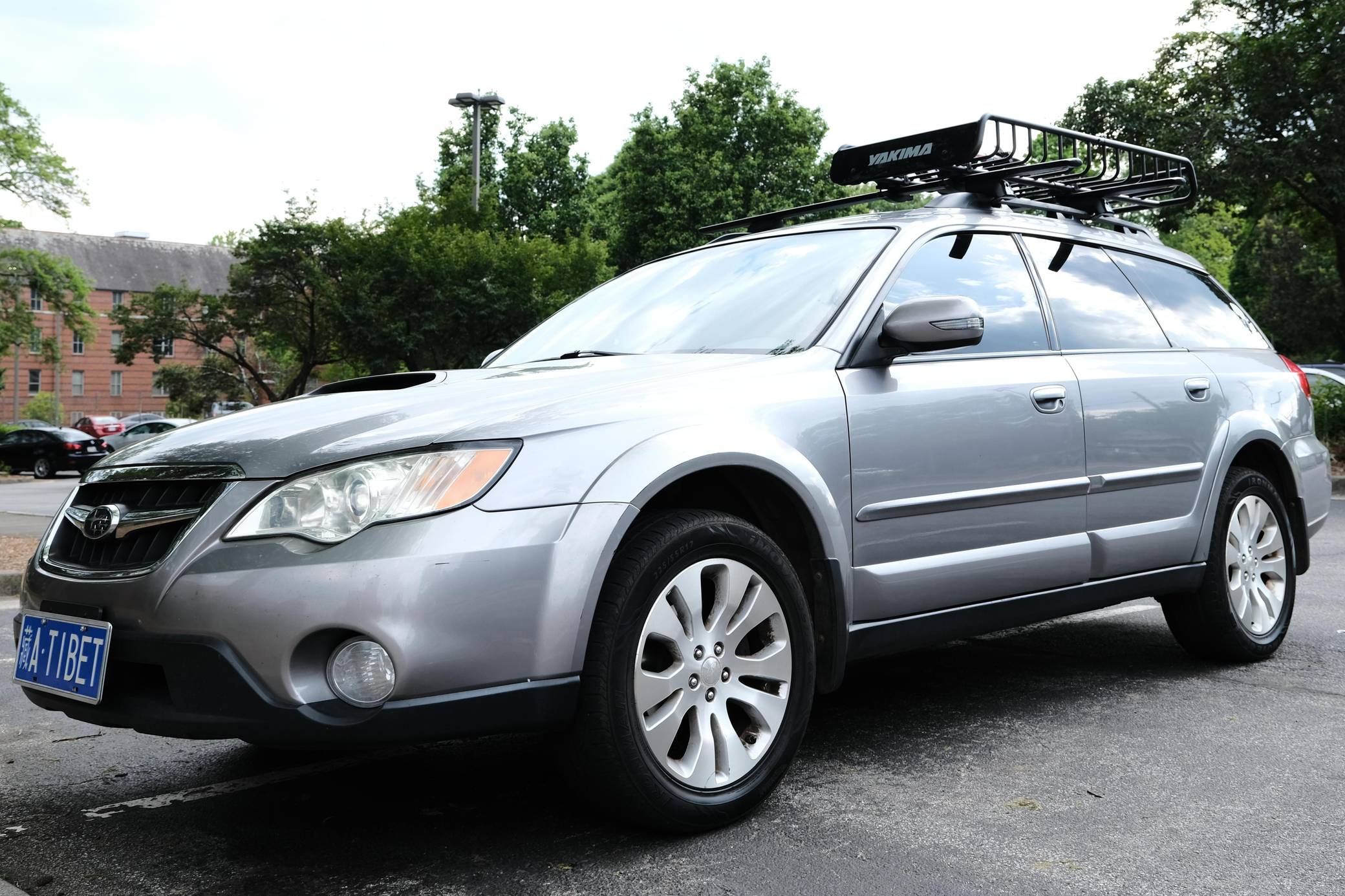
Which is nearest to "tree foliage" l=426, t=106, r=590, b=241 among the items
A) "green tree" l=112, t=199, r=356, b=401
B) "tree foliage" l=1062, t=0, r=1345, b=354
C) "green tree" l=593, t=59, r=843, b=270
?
"green tree" l=593, t=59, r=843, b=270

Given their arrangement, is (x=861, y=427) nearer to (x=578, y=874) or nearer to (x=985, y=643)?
(x=578, y=874)

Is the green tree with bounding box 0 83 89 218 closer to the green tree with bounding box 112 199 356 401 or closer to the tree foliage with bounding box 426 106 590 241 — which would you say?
the green tree with bounding box 112 199 356 401

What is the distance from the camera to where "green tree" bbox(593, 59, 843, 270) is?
39969 millimetres

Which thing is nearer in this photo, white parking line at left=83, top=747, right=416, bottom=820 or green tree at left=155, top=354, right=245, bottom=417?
white parking line at left=83, top=747, right=416, bottom=820

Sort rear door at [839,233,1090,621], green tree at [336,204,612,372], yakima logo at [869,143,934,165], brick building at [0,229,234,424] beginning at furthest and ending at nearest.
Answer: brick building at [0,229,234,424] < green tree at [336,204,612,372] < yakima logo at [869,143,934,165] < rear door at [839,233,1090,621]

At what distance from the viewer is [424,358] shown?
3092 cm

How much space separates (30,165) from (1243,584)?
39.5 meters

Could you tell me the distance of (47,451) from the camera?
97.1 ft

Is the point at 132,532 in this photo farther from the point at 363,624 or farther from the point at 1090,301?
the point at 1090,301

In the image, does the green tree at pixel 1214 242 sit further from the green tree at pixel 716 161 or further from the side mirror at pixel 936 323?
the side mirror at pixel 936 323

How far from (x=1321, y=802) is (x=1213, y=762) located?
0.39m

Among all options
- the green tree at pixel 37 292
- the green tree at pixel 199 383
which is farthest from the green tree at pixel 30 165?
the green tree at pixel 199 383

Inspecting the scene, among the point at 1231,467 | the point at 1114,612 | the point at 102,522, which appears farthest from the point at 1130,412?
the point at 102,522

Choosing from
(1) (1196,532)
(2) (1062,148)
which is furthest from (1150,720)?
(2) (1062,148)
